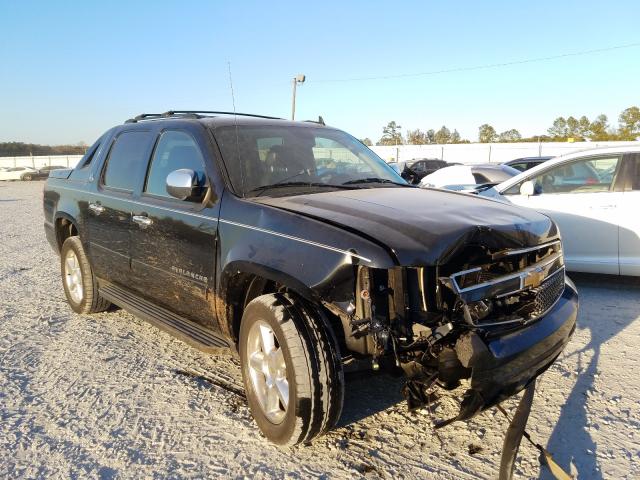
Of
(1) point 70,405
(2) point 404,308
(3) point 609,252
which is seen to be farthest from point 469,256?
(3) point 609,252

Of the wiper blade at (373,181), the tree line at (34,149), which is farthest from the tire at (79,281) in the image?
the tree line at (34,149)

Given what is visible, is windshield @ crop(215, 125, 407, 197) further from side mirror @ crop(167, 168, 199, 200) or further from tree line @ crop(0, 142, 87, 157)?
tree line @ crop(0, 142, 87, 157)

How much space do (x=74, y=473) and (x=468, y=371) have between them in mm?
1992

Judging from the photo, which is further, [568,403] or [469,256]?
[568,403]

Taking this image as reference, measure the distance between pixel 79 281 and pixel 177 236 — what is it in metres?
2.15

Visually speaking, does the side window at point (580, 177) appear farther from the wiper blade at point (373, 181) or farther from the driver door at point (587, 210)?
the wiper blade at point (373, 181)

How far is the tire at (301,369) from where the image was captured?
2.53 metres

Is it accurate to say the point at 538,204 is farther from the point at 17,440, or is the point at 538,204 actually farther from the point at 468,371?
the point at 17,440

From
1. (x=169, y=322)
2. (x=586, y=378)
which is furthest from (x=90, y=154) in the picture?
(x=586, y=378)

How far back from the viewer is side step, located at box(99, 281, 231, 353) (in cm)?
325

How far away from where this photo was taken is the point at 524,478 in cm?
249

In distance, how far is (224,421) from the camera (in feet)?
10.1

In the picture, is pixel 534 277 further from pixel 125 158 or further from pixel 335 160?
pixel 125 158

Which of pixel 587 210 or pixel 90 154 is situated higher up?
pixel 90 154
